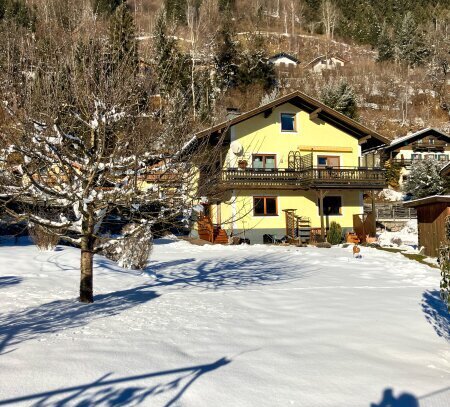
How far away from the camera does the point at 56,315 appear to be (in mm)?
7172

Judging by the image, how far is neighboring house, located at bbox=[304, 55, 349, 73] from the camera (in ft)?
236

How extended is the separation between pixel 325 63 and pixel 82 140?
70.1 meters

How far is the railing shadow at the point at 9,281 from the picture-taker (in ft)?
30.4

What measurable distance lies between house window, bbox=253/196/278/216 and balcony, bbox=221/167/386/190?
1079 mm

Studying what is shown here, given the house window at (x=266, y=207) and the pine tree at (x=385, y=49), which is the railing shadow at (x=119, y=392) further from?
the pine tree at (x=385, y=49)

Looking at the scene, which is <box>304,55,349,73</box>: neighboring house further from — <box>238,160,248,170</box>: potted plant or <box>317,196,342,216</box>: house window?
<box>238,160,248,170</box>: potted plant

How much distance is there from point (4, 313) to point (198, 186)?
3.82m

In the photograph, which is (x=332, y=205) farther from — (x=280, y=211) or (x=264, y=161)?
(x=264, y=161)

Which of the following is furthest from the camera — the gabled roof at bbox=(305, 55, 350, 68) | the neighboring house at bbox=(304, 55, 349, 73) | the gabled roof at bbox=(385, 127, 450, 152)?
the gabled roof at bbox=(305, 55, 350, 68)

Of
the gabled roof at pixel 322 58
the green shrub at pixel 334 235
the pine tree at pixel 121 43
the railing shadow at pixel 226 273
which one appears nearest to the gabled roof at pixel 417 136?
the green shrub at pixel 334 235

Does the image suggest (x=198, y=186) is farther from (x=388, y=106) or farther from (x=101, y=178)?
(x=388, y=106)

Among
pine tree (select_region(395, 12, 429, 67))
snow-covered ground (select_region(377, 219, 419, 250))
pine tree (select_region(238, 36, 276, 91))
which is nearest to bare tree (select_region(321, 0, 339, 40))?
pine tree (select_region(395, 12, 429, 67))

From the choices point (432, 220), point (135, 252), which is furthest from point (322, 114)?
point (135, 252)

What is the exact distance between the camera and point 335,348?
629 centimetres
